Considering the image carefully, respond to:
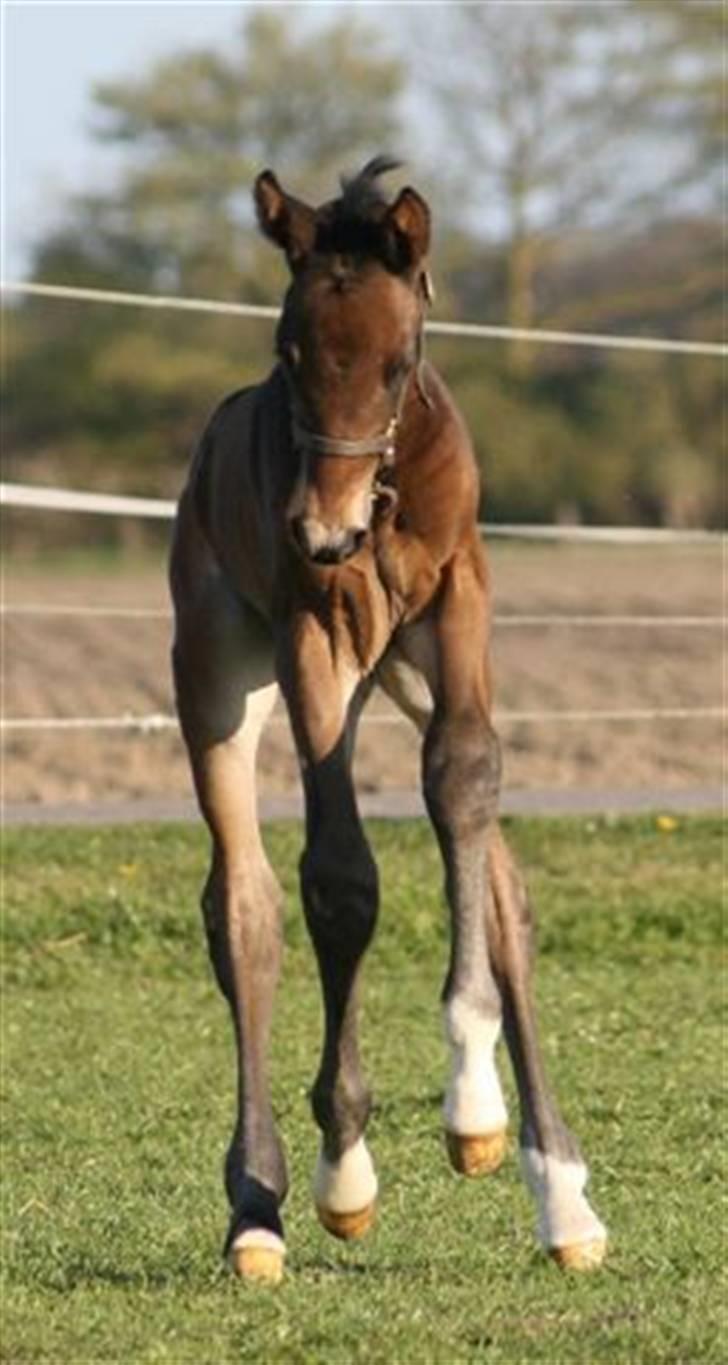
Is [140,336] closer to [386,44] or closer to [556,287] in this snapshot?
[556,287]

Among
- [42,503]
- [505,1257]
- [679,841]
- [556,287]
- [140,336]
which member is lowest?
[556,287]

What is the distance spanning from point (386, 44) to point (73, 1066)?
32.1m

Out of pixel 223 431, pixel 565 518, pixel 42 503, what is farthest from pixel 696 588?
pixel 223 431

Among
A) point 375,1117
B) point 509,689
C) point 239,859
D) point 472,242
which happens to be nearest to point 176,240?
point 472,242

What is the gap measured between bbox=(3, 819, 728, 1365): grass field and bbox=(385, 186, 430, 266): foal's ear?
188 cm

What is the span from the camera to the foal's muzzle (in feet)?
22.6

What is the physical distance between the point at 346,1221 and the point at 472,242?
101 feet

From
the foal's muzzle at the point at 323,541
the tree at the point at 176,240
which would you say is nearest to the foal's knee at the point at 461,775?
the foal's muzzle at the point at 323,541

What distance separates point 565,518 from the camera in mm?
31578

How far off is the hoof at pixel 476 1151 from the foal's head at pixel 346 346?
3.42 feet

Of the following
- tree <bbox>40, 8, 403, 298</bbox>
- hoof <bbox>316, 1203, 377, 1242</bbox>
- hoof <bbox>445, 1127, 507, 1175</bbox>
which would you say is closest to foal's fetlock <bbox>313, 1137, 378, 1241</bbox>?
hoof <bbox>316, 1203, 377, 1242</bbox>

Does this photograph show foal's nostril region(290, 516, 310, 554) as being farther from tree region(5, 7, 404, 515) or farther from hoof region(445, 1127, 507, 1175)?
tree region(5, 7, 404, 515)

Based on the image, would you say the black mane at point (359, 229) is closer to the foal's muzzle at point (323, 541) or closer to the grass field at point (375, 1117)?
the foal's muzzle at point (323, 541)

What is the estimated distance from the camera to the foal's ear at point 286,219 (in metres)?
7.13
